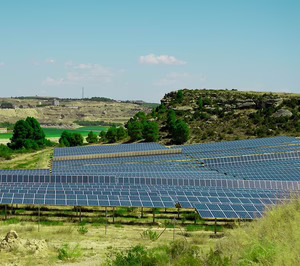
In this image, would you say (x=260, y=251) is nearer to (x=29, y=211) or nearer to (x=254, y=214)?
(x=254, y=214)

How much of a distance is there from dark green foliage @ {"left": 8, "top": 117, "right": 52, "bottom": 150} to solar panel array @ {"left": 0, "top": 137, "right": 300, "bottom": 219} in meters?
38.1

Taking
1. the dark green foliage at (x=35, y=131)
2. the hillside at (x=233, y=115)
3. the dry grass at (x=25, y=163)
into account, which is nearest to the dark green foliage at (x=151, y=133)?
the hillside at (x=233, y=115)

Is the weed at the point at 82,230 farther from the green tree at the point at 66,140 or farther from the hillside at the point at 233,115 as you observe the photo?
the green tree at the point at 66,140

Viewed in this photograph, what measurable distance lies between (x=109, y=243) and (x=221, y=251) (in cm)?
919

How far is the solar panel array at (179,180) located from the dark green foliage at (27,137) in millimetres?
38137

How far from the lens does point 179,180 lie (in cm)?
3869

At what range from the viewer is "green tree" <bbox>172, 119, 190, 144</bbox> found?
292 ft

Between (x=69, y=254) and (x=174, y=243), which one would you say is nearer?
(x=174, y=243)

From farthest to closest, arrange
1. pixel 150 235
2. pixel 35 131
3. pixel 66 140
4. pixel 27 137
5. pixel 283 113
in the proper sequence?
pixel 35 131, pixel 27 137, pixel 66 140, pixel 283 113, pixel 150 235

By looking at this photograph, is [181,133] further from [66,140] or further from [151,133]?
[66,140]

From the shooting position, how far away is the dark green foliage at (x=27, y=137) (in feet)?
334

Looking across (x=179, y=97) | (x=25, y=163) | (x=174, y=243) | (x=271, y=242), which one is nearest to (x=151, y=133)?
(x=25, y=163)

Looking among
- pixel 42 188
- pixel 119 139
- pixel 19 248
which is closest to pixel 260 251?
pixel 19 248

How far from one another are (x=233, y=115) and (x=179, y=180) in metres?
70.1
